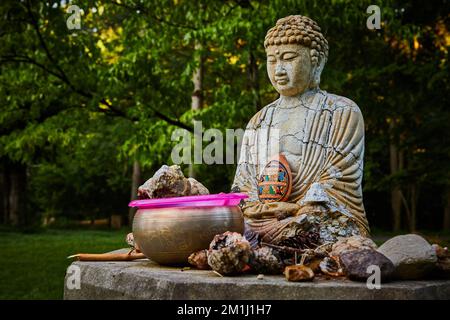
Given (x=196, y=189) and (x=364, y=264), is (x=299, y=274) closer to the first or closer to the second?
(x=364, y=264)

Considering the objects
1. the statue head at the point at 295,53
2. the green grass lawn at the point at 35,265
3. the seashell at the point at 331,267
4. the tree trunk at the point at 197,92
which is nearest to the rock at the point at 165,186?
the seashell at the point at 331,267

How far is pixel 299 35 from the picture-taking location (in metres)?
4.34

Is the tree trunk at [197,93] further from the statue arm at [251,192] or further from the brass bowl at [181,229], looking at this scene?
the brass bowl at [181,229]

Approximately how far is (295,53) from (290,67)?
110 mm

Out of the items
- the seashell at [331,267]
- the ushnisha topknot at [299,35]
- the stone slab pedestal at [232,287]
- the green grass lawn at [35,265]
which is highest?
the ushnisha topknot at [299,35]

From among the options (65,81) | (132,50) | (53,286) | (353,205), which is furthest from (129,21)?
(353,205)

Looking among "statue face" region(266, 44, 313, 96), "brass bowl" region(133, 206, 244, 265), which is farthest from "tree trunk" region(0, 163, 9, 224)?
"brass bowl" region(133, 206, 244, 265)

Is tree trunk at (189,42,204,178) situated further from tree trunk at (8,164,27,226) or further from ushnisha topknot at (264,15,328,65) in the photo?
tree trunk at (8,164,27,226)

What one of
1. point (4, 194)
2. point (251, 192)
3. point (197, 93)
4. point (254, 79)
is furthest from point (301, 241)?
point (4, 194)

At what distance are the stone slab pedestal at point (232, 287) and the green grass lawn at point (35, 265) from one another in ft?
15.4

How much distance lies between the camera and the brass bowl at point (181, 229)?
11.4ft

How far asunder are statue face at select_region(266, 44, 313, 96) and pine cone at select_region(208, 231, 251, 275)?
5.28ft

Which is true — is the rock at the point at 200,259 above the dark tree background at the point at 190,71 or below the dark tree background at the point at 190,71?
below

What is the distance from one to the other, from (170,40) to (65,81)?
5.65 feet
